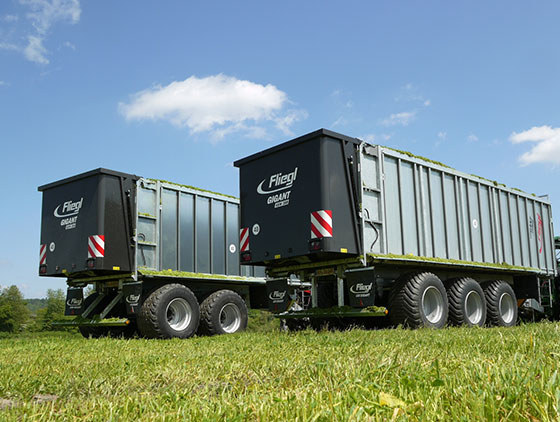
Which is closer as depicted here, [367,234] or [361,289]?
[361,289]

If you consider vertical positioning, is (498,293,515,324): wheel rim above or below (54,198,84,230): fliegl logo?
below

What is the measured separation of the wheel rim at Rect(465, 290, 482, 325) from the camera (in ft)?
35.8

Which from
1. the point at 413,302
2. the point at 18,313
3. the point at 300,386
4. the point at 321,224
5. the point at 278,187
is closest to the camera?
the point at 300,386

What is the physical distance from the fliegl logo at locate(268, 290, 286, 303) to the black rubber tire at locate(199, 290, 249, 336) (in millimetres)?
2280

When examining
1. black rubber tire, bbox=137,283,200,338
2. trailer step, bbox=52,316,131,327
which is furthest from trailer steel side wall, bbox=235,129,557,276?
trailer step, bbox=52,316,131,327

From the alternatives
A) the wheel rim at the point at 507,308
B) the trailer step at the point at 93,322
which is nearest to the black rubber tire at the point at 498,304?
the wheel rim at the point at 507,308

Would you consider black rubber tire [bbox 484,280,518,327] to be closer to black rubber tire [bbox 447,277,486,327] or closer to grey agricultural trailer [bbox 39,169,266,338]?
black rubber tire [bbox 447,277,486,327]

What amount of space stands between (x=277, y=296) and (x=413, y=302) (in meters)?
2.54

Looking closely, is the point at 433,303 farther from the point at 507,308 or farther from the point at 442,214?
the point at 507,308

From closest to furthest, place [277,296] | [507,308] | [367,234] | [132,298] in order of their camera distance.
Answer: [367,234] → [277,296] → [132,298] → [507,308]

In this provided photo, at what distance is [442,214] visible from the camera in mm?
11305

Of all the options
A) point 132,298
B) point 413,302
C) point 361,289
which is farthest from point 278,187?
point 132,298

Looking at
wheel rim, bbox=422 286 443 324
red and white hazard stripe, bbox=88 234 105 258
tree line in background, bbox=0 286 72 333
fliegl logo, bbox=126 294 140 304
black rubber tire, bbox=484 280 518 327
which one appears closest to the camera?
wheel rim, bbox=422 286 443 324

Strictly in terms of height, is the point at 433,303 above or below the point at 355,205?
below
